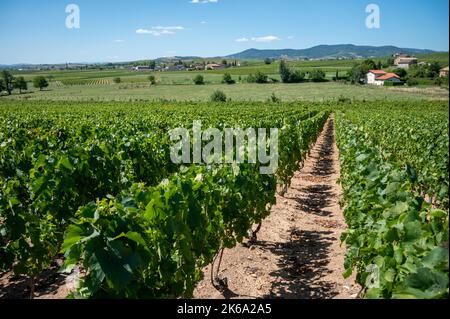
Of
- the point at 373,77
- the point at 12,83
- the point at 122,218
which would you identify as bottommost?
the point at 122,218

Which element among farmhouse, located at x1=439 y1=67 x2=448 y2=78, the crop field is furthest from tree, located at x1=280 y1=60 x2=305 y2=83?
farmhouse, located at x1=439 y1=67 x2=448 y2=78

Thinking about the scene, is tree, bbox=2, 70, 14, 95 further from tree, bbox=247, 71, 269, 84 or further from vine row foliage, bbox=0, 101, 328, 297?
vine row foliage, bbox=0, 101, 328, 297

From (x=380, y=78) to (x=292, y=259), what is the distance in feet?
303

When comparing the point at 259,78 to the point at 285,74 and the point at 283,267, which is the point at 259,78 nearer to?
the point at 285,74

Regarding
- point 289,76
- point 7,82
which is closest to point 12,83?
point 7,82

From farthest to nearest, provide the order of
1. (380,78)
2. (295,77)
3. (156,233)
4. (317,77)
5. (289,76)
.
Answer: (295,77)
(317,77)
(289,76)
(380,78)
(156,233)

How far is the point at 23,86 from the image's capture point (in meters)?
94.2

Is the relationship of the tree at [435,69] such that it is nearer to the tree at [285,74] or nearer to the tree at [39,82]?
the tree at [285,74]

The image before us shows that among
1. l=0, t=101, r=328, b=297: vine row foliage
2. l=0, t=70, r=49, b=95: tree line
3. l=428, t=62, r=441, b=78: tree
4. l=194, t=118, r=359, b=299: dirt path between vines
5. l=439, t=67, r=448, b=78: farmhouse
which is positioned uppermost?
l=0, t=70, r=49, b=95: tree line

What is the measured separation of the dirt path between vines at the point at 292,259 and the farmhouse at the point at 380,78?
8452 centimetres

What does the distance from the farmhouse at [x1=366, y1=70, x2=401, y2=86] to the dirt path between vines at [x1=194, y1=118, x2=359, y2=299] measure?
84516mm

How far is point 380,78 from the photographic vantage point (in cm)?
8738

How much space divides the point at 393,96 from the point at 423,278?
67690 millimetres

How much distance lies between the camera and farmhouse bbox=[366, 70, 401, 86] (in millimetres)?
83438
